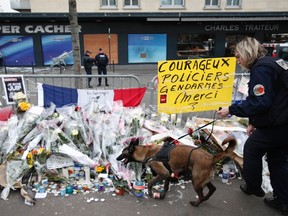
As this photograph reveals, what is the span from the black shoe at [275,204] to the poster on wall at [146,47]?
16.9 metres

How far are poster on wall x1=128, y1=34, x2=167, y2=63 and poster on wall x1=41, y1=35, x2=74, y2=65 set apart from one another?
4261mm

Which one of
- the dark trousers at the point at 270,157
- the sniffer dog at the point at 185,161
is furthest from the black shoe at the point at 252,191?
the sniffer dog at the point at 185,161

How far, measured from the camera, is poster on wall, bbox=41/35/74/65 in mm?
18234

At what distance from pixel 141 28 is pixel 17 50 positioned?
8634 mm

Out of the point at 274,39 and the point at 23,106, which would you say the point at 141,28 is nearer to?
the point at 274,39

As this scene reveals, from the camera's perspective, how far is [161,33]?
1900 cm

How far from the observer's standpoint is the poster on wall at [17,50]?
59.2 feet

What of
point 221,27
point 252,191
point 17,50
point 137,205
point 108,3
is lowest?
point 137,205

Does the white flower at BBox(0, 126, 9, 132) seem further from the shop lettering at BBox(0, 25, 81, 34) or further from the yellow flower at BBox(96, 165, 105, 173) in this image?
the shop lettering at BBox(0, 25, 81, 34)

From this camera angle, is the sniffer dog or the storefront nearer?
the sniffer dog

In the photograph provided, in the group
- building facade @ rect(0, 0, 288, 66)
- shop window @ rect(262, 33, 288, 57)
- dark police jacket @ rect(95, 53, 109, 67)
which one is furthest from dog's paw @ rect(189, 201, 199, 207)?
shop window @ rect(262, 33, 288, 57)

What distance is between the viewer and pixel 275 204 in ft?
A: 9.78

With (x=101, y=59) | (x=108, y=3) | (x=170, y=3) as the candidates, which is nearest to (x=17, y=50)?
(x=108, y=3)

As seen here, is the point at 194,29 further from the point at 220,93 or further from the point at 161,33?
the point at 220,93
